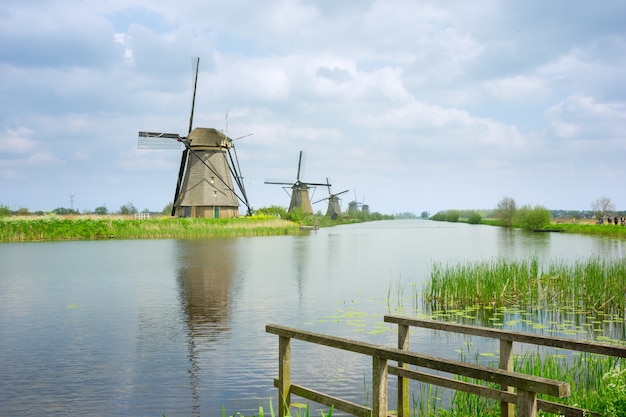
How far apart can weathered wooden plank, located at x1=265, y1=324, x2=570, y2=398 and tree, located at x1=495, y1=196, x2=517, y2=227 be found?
7904 centimetres

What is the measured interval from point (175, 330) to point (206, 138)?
3956 cm

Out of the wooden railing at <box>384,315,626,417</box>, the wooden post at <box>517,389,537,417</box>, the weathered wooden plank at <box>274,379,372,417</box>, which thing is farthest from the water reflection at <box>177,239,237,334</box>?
the wooden post at <box>517,389,537,417</box>

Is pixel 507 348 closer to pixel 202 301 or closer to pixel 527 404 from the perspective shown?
pixel 527 404

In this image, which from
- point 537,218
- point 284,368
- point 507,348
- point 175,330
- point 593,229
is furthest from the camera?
point 537,218

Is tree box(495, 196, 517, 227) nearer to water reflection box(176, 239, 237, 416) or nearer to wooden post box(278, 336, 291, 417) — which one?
water reflection box(176, 239, 237, 416)

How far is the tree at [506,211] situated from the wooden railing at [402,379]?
77.9 meters

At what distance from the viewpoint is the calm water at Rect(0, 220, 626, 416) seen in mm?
8180

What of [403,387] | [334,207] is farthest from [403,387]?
[334,207]

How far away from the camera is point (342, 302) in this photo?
640 inches

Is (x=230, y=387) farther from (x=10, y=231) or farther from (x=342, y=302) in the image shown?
(x=10, y=231)

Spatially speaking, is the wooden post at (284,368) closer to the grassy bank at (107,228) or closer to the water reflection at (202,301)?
the water reflection at (202,301)

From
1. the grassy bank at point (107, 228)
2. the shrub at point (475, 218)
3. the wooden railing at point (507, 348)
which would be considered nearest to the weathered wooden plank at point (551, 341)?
the wooden railing at point (507, 348)

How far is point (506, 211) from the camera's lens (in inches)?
3191

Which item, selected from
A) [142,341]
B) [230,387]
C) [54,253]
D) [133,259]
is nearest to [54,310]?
[142,341]
